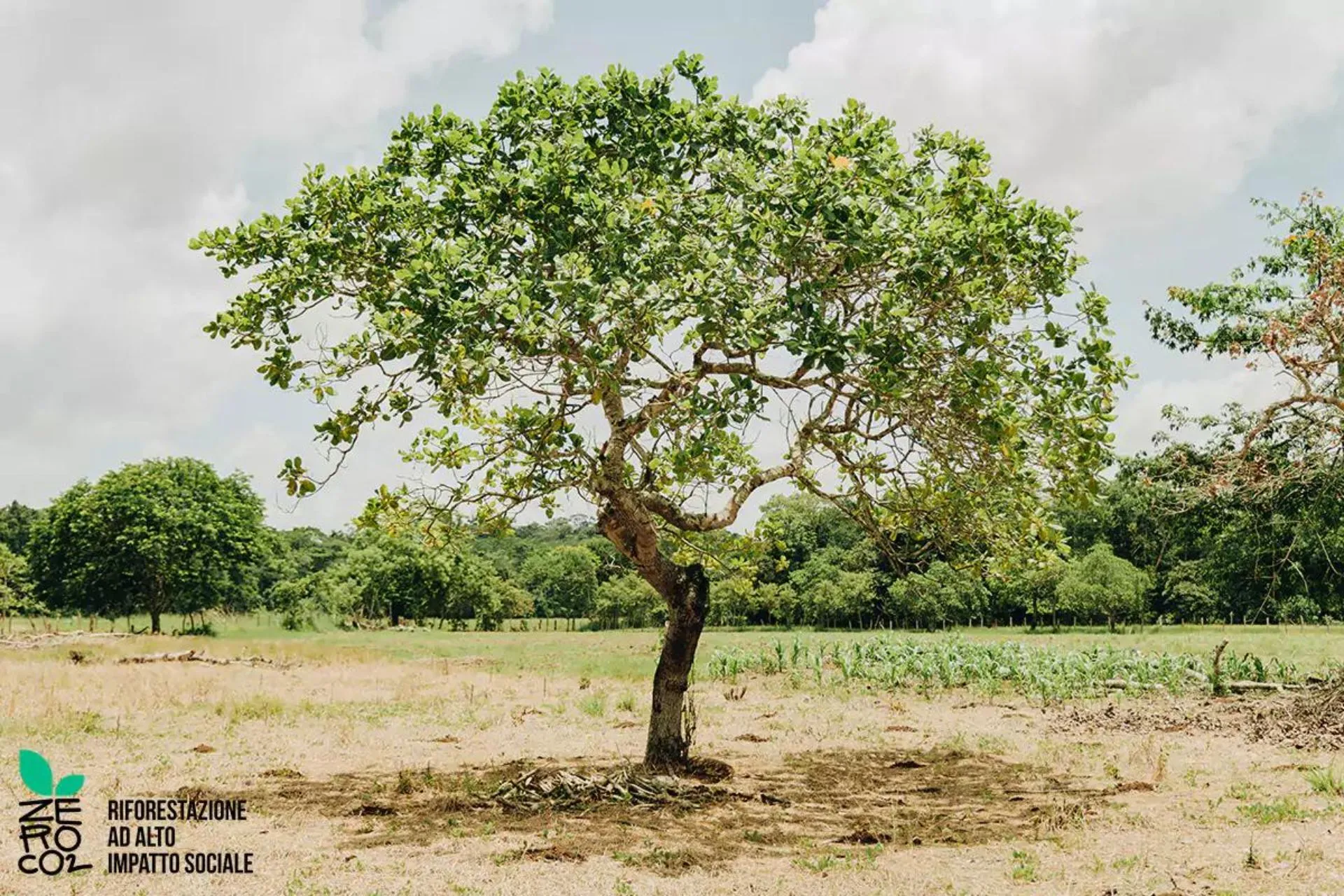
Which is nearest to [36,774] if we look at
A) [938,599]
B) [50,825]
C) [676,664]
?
[50,825]

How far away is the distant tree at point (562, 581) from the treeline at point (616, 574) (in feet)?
0.69

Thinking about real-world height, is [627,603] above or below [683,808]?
below

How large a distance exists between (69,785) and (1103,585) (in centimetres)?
6278

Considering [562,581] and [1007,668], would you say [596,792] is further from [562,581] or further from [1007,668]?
[562,581]

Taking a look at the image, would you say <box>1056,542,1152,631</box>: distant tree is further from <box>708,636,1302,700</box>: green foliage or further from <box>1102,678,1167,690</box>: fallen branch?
<box>1102,678,1167,690</box>: fallen branch

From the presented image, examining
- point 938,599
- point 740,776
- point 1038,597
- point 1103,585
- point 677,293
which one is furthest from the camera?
point 1038,597

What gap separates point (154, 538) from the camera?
53.8 metres

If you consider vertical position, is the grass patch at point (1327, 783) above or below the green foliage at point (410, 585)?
below

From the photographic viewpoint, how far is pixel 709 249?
354 inches

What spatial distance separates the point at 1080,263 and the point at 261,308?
9147mm

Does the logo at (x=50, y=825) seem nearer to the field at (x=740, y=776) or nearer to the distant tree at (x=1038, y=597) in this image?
the field at (x=740, y=776)

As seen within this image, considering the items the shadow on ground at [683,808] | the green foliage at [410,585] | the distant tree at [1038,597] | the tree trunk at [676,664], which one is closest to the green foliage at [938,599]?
the distant tree at [1038,597]

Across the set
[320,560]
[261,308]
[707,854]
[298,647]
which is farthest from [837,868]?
[320,560]

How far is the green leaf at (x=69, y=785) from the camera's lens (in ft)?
40.5
